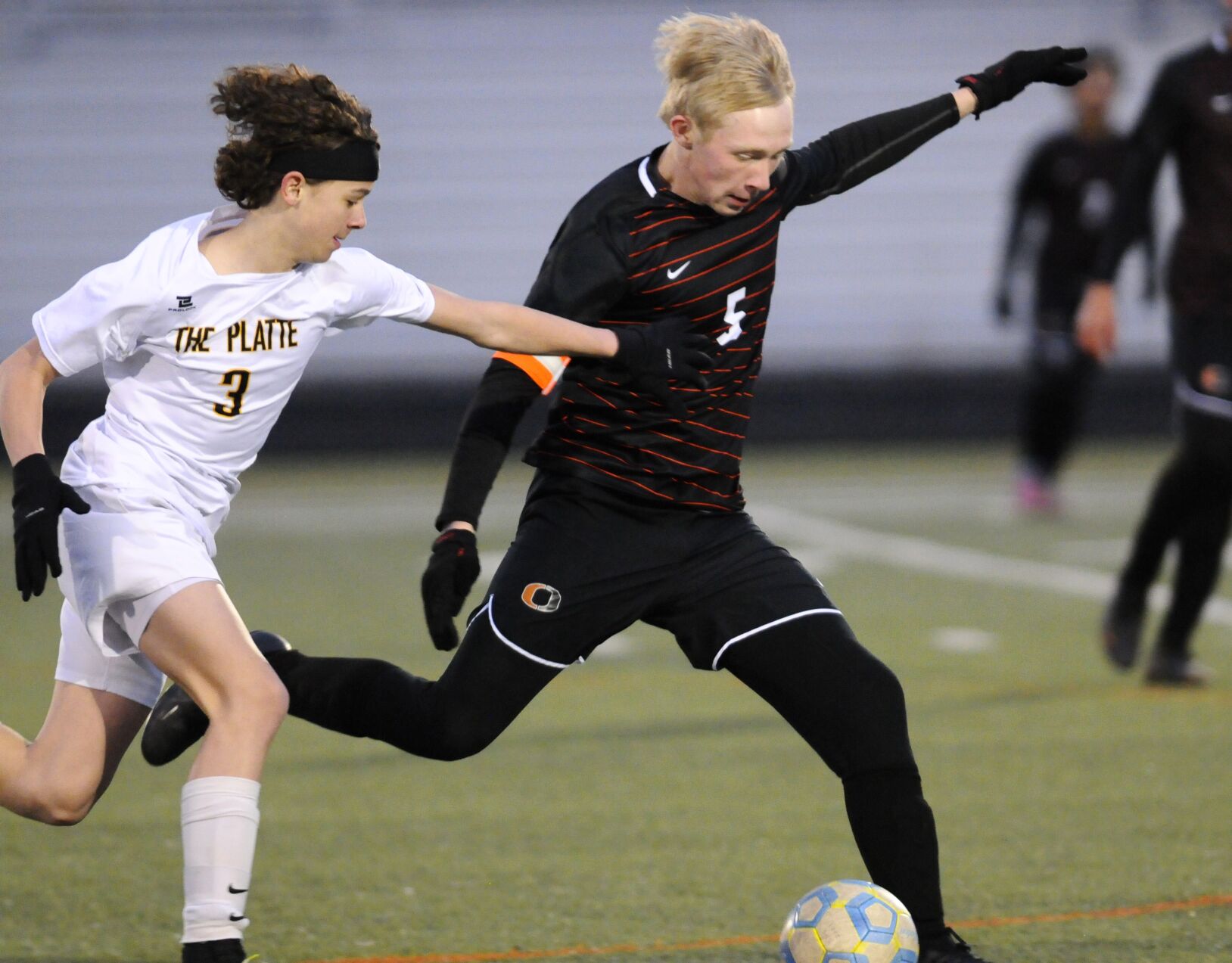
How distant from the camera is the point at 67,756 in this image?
344 cm

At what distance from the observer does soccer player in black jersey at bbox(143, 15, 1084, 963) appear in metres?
3.42

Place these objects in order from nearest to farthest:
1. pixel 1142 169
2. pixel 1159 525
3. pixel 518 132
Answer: pixel 1142 169 < pixel 1159 525 < pixel 518 132

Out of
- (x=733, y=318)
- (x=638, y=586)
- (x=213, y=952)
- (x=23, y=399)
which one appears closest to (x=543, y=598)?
(x=638, y=586)

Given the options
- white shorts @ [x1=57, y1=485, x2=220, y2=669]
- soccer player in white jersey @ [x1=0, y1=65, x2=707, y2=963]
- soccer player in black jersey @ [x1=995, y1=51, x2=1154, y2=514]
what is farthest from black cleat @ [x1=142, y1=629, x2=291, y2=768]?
soccer player in black jersey @ [x1=995, y1=51, x2=1154, y2=514]

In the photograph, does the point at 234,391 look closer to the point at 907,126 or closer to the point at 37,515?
the point at 37,515

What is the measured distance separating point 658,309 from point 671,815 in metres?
1.84

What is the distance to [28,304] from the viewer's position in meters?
16.8

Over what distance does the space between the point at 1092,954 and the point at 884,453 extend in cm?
1226

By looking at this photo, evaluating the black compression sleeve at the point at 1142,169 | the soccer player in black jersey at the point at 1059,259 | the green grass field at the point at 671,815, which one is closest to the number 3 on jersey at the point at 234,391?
the green grass field at the point at 671,815

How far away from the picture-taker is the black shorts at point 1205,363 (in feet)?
19.7

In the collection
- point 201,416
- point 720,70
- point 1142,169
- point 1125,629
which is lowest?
point 1125,629

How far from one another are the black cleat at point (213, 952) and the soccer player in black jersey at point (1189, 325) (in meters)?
4.08

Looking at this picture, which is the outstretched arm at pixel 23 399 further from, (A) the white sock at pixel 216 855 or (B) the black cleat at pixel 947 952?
(B) the black cleat at pixel 947 952

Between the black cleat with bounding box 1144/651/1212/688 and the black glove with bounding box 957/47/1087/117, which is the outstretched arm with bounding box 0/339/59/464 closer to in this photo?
the black glove with bounding box 957/47/1087/117
